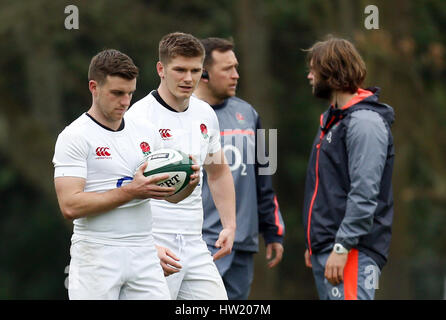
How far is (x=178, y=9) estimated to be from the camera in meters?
18.2

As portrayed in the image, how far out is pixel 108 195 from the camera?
5047mm

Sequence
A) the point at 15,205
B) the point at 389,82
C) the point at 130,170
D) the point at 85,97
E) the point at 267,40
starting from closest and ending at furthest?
the point at 130,170 < the point at 389,82 < the point at 267,40 < the point at 85,97 < the point at 15,205

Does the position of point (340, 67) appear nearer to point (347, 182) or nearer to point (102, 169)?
point (347, 182)

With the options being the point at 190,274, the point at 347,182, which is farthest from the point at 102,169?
the point at 347,182

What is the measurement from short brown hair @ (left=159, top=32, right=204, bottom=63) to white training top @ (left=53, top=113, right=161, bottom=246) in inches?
36.3

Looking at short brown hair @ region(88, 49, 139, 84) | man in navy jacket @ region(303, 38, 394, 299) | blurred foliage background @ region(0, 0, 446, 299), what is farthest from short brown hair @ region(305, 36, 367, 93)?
blurred foliage background @ region(0, 0, 446, 299)

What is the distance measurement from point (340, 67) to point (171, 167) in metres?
1.85

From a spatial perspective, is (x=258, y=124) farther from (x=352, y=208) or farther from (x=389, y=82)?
(x=389, y=82)

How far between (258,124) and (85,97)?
517 inches

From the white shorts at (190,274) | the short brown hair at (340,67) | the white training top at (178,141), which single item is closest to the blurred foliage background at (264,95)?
A: the short brown hair at (340,67)

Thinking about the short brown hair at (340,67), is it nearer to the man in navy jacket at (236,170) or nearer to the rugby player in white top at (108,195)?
the man in navy jacket at (236,170)

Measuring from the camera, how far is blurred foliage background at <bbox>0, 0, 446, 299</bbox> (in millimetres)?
14258

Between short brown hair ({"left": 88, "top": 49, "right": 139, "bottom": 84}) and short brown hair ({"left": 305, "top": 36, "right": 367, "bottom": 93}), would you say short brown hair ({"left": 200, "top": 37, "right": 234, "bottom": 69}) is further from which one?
short brown hair ({"left": 88, "top": 49, "right": 139, "bottom": 84})

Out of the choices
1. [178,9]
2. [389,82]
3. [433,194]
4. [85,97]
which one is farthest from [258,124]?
[85,97]
